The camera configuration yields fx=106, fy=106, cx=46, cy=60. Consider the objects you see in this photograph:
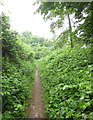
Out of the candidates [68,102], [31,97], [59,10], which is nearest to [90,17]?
[59,10]

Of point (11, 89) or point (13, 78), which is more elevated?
point (13, 78)

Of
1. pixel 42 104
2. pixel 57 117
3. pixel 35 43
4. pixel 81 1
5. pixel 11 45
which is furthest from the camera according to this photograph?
pixel 35 43

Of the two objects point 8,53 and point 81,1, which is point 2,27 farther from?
point 81,1

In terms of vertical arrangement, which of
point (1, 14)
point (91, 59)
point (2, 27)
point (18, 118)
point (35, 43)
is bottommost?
point (18, 118)

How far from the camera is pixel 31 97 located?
248 inches

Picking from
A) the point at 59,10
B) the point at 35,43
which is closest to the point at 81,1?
the point at 59,10

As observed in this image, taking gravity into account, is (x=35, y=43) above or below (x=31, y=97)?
above

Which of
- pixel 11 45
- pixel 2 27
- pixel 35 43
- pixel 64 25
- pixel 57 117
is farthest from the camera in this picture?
pixel 35 43

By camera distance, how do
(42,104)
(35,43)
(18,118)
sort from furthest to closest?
(35,43) → (42,104) → (18,118)

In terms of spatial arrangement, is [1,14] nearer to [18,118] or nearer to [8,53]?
[8,53]

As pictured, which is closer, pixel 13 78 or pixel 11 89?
pixel 11 89

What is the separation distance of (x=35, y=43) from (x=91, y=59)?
31286 mm

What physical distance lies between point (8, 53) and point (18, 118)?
227 inches

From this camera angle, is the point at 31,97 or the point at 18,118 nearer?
the point at 18,118
